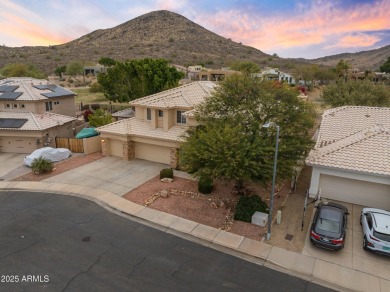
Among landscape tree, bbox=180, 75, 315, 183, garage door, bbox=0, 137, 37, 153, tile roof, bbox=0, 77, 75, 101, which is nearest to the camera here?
landscape tree, bbox=180, 75, 315, 183

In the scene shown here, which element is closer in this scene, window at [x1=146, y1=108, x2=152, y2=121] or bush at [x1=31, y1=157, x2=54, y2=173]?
A: bush at [x1=31, y1=157, x2=54, y2=173]

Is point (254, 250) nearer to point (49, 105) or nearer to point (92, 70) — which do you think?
point (49, 105)

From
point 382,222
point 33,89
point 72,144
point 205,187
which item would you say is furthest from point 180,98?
point 33,89

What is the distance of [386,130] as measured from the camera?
65.4ft

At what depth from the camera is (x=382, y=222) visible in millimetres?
14031

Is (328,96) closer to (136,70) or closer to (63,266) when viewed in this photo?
(136,70)

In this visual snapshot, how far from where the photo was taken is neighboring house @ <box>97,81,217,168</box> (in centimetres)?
2472

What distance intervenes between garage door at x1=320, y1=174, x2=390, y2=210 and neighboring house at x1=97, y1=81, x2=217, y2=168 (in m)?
11.7

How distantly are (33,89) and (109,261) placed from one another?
29.1 meters

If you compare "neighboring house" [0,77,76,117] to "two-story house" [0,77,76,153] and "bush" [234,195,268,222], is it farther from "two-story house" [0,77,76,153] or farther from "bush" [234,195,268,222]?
"bush" [234,195,268,222]

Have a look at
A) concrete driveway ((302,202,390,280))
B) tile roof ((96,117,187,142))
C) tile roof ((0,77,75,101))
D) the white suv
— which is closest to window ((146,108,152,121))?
tile roof ((96,117,187,142))

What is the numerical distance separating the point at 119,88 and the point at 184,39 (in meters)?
110

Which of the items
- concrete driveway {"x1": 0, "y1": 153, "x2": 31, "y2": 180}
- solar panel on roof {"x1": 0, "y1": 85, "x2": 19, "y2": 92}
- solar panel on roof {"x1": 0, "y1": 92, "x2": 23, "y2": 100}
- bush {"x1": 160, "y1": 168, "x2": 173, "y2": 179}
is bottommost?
concrete driveway {"x1": 0, "y1": 153, "x2": 31, "y2": 180}

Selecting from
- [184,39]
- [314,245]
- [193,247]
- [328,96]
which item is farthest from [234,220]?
[184,39]
